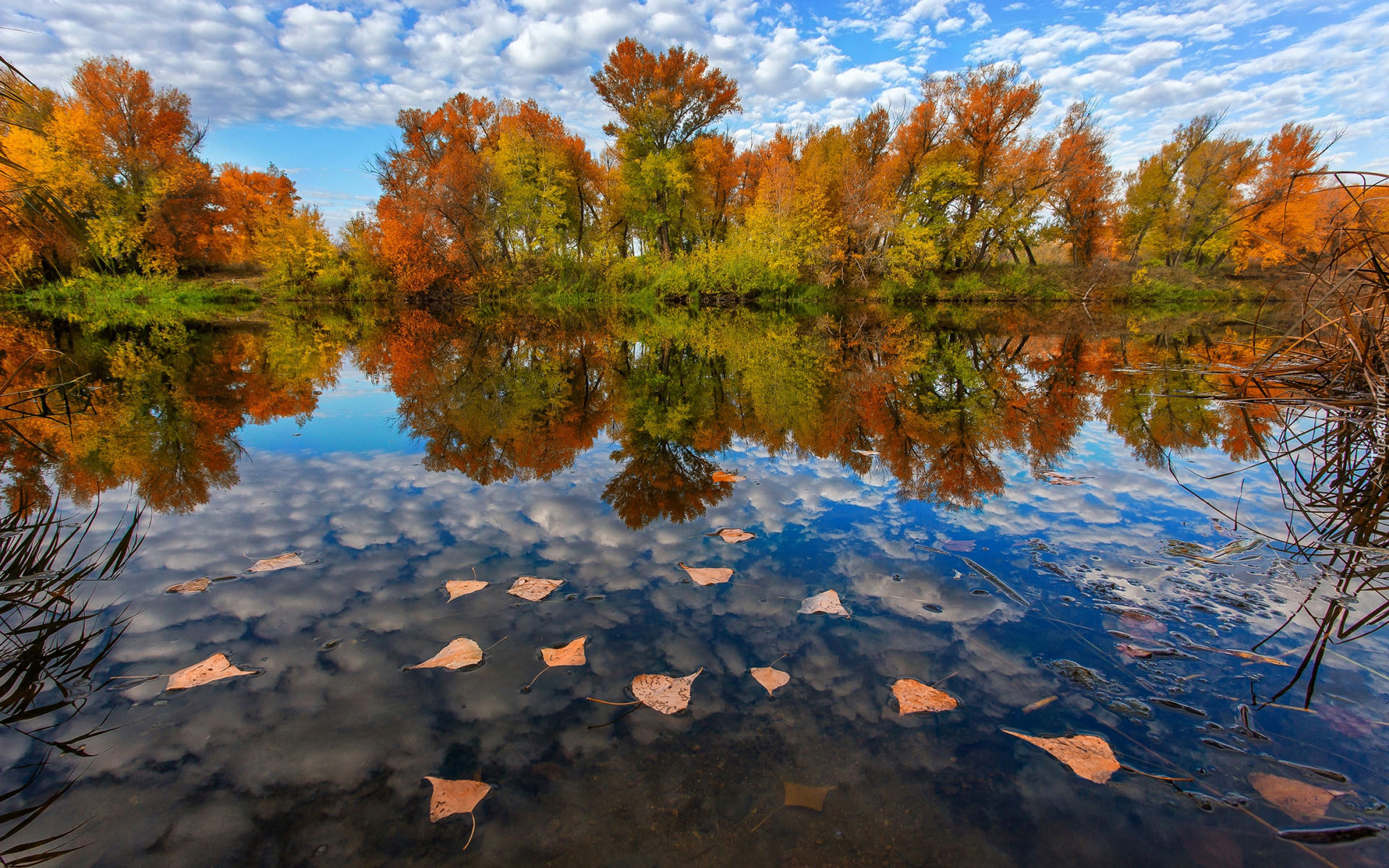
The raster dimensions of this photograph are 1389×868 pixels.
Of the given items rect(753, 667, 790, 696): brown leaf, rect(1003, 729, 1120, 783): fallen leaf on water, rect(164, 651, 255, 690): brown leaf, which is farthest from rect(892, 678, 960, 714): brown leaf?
rect(164, 651, 255, 690): brown leaf

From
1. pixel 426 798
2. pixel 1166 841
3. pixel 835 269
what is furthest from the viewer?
pixel 835 269

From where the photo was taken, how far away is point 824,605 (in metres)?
2.60

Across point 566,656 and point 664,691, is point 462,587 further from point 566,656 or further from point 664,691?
point 664,691

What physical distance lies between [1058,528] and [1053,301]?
112 ft

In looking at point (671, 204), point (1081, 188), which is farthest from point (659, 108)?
point (1081, 188)

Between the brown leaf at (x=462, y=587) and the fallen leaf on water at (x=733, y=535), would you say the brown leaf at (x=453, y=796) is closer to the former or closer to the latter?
the brown leaf at (x=462, y=587)

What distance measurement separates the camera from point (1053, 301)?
31.1m

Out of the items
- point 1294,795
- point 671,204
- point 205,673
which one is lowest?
point 1294,795

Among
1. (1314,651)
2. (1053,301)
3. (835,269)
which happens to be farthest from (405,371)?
(1053,301)

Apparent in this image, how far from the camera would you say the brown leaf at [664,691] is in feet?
6.44

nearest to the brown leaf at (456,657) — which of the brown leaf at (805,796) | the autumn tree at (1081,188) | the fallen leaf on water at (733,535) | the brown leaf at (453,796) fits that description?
the brown leaf at (453,796)

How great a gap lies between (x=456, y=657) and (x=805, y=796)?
4.78ft

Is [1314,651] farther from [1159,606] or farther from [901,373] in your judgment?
[901,373]

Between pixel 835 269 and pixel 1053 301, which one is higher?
pixel 835 269
